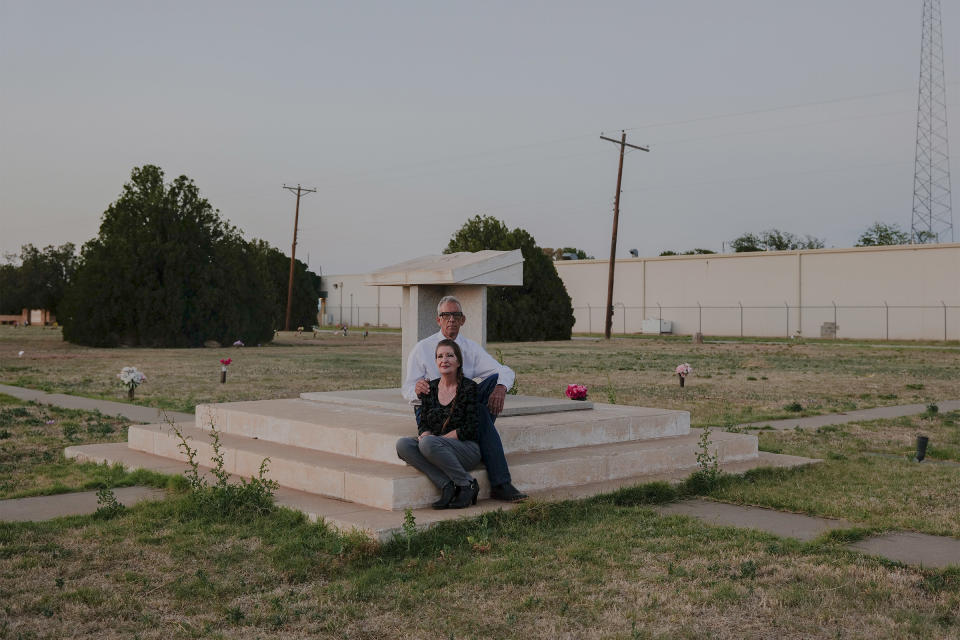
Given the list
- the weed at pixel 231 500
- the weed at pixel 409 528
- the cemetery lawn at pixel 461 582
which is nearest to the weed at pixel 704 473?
the cemetery lawn at pixel 461 582

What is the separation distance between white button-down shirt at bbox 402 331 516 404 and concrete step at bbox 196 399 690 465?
0.50 metres

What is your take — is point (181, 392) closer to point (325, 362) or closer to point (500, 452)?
point (325, 362)

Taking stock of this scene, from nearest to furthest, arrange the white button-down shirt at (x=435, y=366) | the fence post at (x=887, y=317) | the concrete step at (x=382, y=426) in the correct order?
the white button-down shirt at (x=435, y=366) → the concrete step at (x=382, y=426) → the fence post at (x=887, y=317)

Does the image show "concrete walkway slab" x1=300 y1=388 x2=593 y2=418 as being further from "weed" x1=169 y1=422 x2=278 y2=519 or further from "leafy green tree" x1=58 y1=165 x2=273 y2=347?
"leafy green tree" x1=58 y1=165 x2=273 y2=347

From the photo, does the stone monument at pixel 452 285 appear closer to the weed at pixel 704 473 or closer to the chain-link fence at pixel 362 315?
the weed at pixel 704 473

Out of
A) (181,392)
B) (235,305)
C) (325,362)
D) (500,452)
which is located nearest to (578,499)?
(500,452)

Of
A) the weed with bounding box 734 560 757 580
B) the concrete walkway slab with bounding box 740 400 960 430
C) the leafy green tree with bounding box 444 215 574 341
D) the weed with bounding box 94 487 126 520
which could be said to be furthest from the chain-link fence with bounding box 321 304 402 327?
the weed with bounding box 734 560 757 580

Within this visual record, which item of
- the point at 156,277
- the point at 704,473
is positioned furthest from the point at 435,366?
the point at 156,277

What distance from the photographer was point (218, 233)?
4016cm

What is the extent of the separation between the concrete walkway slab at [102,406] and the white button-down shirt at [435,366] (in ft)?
19.3

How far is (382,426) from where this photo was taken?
316 inches

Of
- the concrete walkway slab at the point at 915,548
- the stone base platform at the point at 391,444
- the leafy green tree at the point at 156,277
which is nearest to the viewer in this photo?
the concrete walkway slab at the point at 915,548

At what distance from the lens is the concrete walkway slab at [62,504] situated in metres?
6.94

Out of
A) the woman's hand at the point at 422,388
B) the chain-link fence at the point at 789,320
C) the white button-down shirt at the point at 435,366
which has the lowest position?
the woman's hand at the point at 422,388
